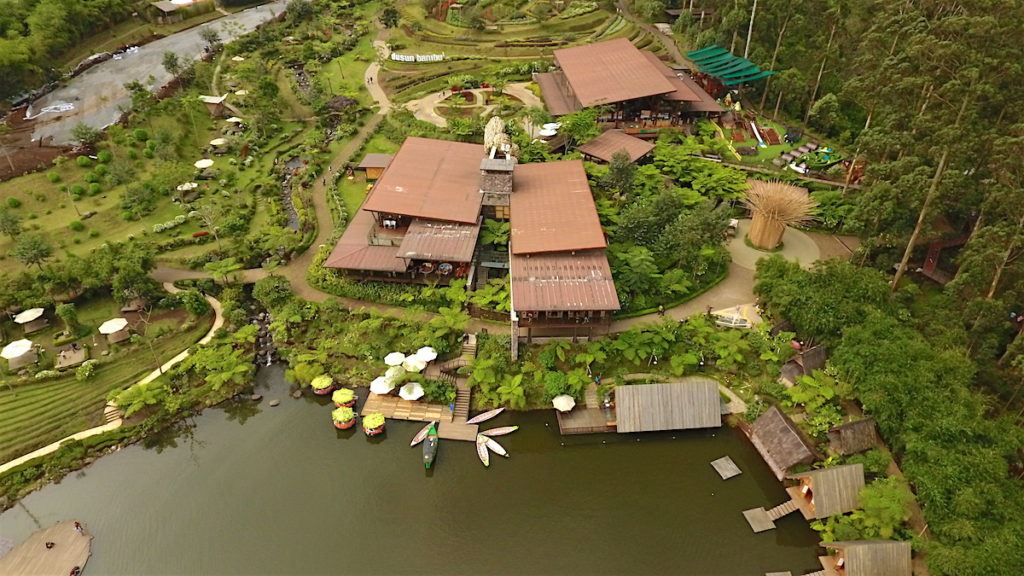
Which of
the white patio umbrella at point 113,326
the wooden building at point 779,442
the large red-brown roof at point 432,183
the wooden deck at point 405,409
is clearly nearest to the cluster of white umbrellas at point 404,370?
the wooden deck at point 405,409

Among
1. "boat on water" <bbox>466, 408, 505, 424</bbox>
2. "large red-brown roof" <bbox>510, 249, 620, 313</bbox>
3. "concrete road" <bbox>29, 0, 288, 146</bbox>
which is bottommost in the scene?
"boat on water" <bbox>466, 408, 505, 424</bbox>

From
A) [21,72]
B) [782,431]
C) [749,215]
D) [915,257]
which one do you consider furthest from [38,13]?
[915,257]

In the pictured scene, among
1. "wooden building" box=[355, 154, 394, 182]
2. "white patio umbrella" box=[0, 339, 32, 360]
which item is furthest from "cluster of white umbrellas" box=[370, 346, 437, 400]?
"wooden building" box=[355, 154, 394, 182]

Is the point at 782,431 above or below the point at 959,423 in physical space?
below

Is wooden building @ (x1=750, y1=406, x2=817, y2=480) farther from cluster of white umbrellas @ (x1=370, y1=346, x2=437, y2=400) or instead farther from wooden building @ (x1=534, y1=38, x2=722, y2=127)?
wooden building @ (x1=534, y1=38, x2=722, y2=127)

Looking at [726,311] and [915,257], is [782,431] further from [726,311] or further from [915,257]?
[915,257]

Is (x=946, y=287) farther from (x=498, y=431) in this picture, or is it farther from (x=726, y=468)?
(x=498, y=431)

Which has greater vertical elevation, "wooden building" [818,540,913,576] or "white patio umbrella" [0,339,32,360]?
"white patio umbrella" [0,339,32,360]

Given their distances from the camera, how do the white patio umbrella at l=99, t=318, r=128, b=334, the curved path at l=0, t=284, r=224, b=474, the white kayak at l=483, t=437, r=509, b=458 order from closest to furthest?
the curved path at l=0, t=284, r=224, b=474 → the white kayak at l=483, t=437, r=509, b=458 → the white patio umbrella at l=99, t=318, r=128, b=334
